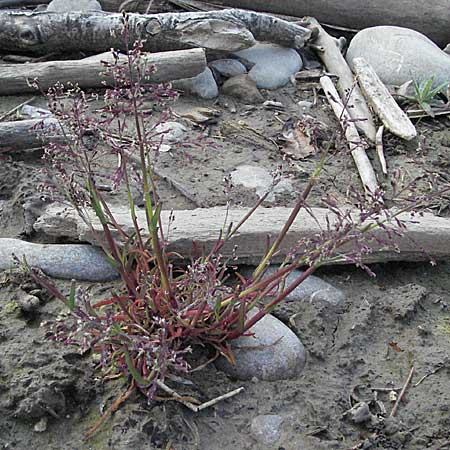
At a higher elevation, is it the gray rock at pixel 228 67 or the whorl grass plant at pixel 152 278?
the whorl grass plant at pixel 152 278

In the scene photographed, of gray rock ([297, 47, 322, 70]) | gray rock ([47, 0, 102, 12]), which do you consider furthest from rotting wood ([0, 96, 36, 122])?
gray rock ([297, 47, 322, 70])

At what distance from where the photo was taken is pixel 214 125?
4621mm

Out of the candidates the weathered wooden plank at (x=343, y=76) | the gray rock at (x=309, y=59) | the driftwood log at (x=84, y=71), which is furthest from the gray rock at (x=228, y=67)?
the weathered wooden plank at (x=343, y=76)

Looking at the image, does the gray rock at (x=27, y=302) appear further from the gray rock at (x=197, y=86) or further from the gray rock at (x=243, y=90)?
the gray rock at (x=243, y=90)

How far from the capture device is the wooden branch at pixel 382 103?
4562 millimetres

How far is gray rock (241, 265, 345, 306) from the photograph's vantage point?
323cm

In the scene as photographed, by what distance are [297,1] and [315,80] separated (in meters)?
0.93

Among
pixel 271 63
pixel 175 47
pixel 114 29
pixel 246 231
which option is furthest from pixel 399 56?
pixel 246 231

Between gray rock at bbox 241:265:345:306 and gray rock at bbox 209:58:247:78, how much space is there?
2.15m

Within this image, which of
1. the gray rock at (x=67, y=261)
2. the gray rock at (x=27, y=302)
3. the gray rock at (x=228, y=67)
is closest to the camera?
the gray rock at (x=27, y=302)

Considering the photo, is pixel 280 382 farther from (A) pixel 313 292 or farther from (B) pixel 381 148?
(B) pixel 381 148

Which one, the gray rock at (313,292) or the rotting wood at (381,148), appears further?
the rotting wood at (381,148)

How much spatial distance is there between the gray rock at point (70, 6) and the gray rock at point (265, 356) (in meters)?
3.41

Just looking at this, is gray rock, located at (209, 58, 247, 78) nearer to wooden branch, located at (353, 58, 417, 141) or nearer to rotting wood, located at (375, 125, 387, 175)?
wooden branch, located at (353, 58, 417, 141)
